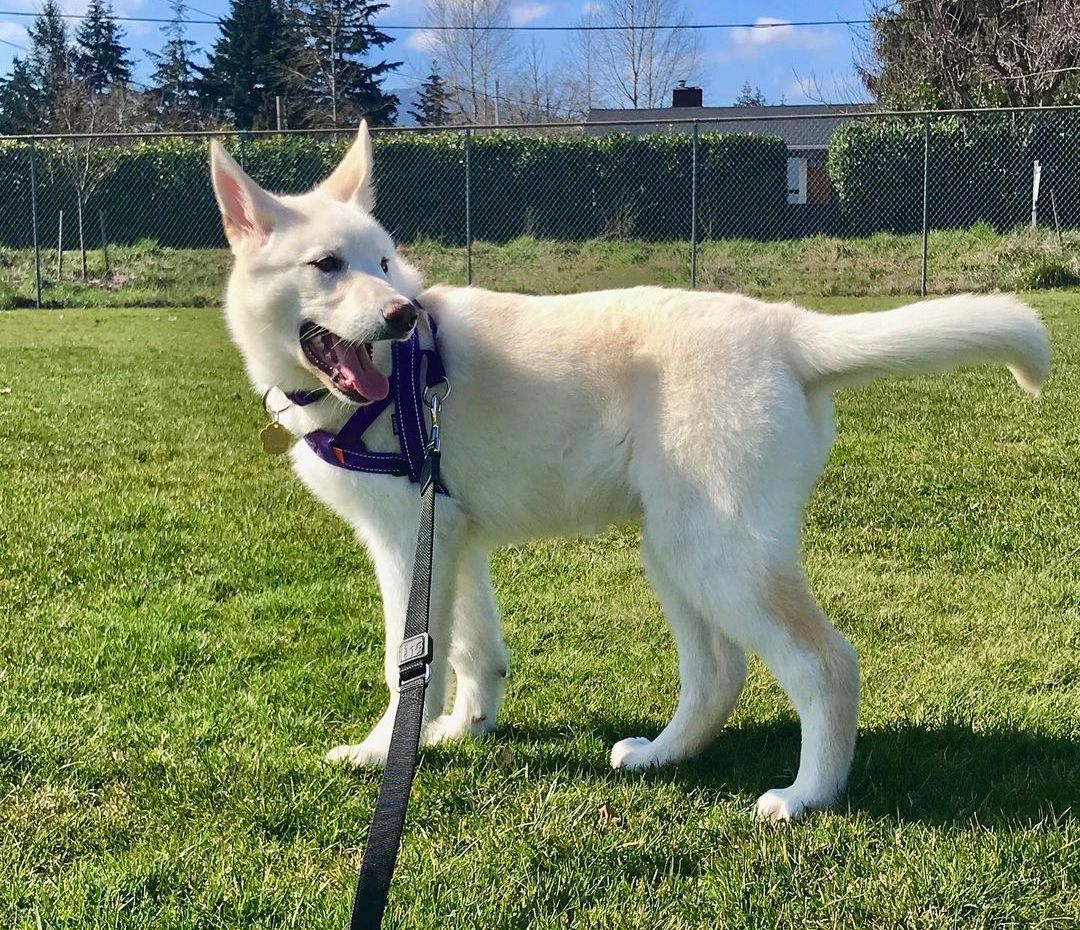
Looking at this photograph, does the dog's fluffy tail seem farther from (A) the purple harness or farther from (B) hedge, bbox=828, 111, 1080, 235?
(B) hedge, bbox=828, 111, 1080, 235

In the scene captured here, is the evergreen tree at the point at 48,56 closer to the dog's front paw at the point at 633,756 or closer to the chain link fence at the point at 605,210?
the chain link fence at the point at 605,210

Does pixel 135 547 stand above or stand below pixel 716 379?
below

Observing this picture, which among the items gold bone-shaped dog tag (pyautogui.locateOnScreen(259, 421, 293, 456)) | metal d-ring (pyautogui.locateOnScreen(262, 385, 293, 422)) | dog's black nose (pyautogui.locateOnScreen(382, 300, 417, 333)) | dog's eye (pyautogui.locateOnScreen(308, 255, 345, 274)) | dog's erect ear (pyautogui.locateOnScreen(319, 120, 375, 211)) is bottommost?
gold bone-shaped dog tag (pyautogui.locateOnScreen(259, 421, 293, 456))

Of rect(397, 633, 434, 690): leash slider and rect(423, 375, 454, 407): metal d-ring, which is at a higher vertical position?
rect(423, 375, 454, 407): metal d-ring

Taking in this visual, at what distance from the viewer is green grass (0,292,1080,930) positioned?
7.25 feet

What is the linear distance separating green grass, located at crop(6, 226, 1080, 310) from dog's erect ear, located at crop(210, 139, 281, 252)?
12.2 metres

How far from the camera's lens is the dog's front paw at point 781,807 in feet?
8.11

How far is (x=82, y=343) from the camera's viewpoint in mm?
11555

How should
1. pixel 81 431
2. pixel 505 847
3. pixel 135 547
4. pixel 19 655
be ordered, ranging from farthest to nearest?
1. pixel 81 431
2. pixel 135 547
3. pixel 19 655
4. pixel 505 847

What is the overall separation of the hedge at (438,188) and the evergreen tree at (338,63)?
1112 inches

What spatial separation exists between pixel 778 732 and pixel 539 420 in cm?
126

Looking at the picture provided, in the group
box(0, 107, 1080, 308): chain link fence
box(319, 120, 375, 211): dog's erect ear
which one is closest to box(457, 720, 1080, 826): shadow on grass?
box(319, 120, 375, 211): dog's erect ear

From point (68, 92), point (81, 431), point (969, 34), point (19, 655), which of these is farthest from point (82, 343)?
point (68, 92)

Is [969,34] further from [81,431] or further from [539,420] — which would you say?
[539,420]
